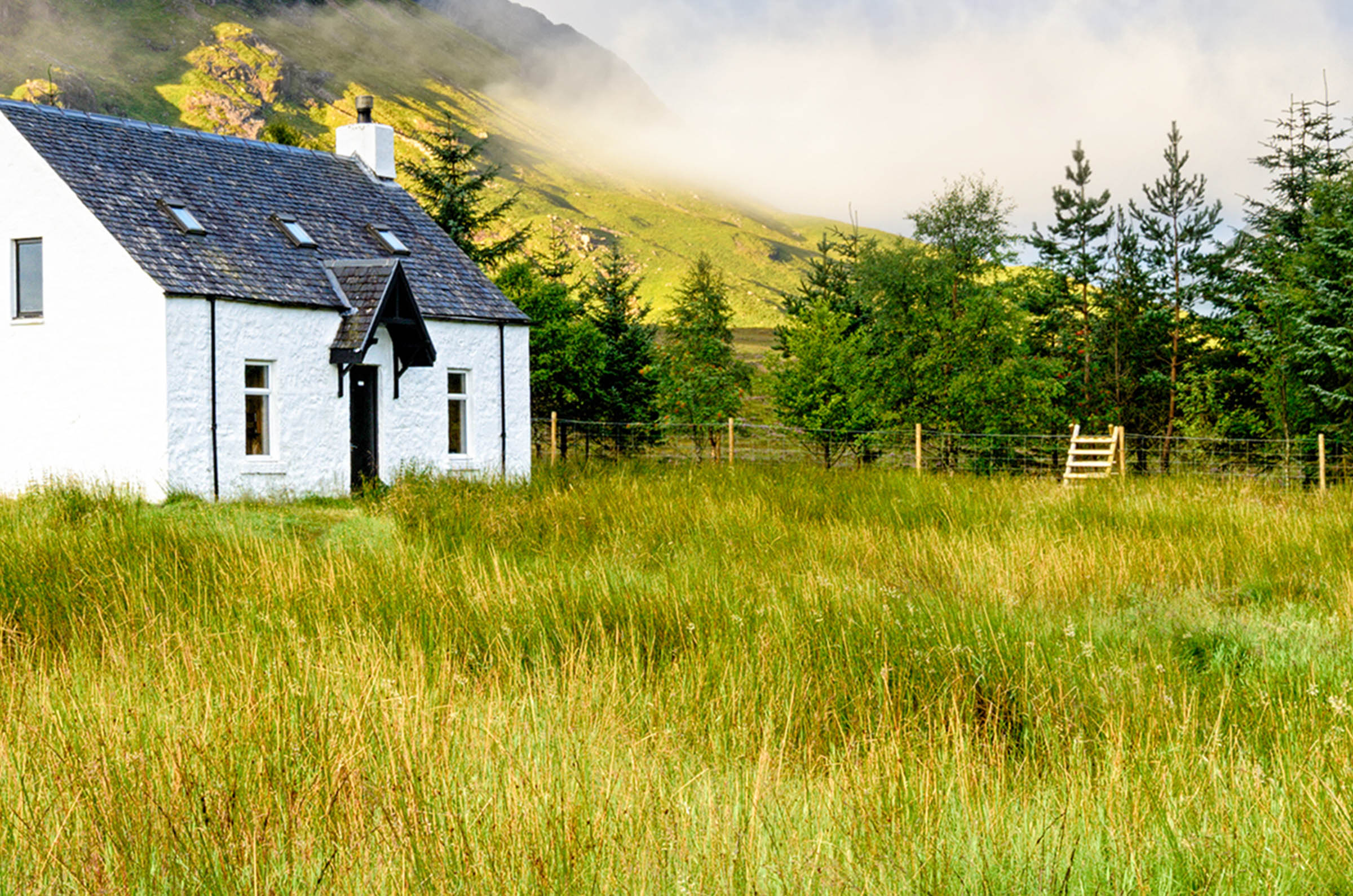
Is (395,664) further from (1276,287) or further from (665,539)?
(1276,287)

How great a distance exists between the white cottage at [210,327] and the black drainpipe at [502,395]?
0.33 m

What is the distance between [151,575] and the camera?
700cm

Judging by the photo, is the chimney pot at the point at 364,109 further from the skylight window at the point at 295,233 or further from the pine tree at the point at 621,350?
the pine tree at the point at 621,350

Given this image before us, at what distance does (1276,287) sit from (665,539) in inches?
1032

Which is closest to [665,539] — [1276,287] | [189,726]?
[189,726]

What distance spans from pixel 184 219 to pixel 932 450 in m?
17.1

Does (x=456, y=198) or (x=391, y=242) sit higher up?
(x=456, y=198)

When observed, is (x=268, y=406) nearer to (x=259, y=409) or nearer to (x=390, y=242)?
(x=259, y=409)

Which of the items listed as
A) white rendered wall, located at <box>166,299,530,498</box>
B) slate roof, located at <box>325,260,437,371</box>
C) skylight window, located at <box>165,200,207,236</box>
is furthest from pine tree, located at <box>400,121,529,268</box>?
skylight window, located at <box>165,200,207,236</box>

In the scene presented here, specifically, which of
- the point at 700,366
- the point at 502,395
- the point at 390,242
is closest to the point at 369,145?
the point at 390,242

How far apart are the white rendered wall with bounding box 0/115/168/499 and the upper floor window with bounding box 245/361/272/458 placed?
5.55ft

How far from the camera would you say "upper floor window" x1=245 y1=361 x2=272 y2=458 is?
1833 cm

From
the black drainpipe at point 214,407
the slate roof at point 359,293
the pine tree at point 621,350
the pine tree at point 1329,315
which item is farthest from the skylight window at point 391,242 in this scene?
the pine tree at point 1329,315

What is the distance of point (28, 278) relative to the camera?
58.6 ft
